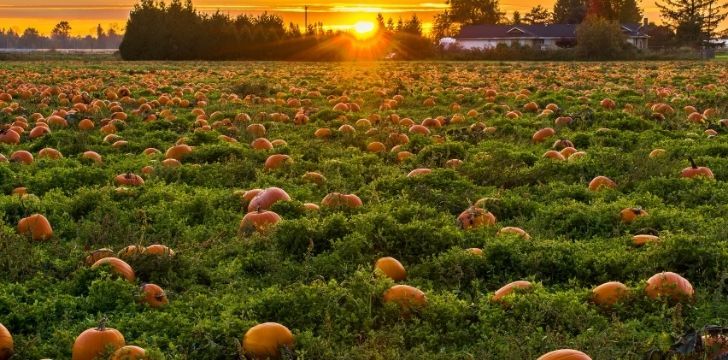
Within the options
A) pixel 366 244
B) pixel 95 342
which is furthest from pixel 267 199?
pixel 95 342

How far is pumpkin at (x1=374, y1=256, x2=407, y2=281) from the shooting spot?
15.4ft

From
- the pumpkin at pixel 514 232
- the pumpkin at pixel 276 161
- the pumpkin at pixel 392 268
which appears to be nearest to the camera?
the pumpkin at pixel 392 268

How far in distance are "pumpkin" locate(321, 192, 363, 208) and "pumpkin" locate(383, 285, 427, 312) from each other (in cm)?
190

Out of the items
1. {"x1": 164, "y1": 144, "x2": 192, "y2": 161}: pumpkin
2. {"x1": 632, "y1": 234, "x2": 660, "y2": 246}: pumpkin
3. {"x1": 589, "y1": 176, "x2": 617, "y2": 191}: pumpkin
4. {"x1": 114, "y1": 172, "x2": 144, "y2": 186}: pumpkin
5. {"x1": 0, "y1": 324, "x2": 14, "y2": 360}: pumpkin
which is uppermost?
{"x1": 164, "y1": 144, "x2": 192, "y2": 161}: pumpkin

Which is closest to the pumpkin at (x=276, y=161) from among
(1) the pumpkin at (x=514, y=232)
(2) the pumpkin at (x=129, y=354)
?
(1) the pumpkin at (x=514, y=232)

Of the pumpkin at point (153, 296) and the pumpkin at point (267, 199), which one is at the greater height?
the pumpkin at point (267, 199)

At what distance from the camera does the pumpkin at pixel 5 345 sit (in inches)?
143

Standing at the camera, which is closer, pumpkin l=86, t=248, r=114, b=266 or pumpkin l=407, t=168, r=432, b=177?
pumpkin l=86, t=248, r=114, b=266

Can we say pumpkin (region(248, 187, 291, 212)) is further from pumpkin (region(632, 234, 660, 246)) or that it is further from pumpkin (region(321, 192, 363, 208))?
pumpkin (region(632, 234, 660, 246))

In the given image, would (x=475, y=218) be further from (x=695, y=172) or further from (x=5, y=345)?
(x=5, y=345)

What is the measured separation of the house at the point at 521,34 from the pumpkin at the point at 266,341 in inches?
3520

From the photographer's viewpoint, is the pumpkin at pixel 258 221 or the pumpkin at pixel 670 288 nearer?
the pumpkin at pixel 670 288

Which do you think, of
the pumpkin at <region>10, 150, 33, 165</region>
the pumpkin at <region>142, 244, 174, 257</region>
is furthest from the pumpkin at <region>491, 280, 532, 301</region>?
the pumpkin at <region>10, 150, 33, 165</region>

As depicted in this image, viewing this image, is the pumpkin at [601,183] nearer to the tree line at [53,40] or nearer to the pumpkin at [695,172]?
the pumpkin at [695,172]
